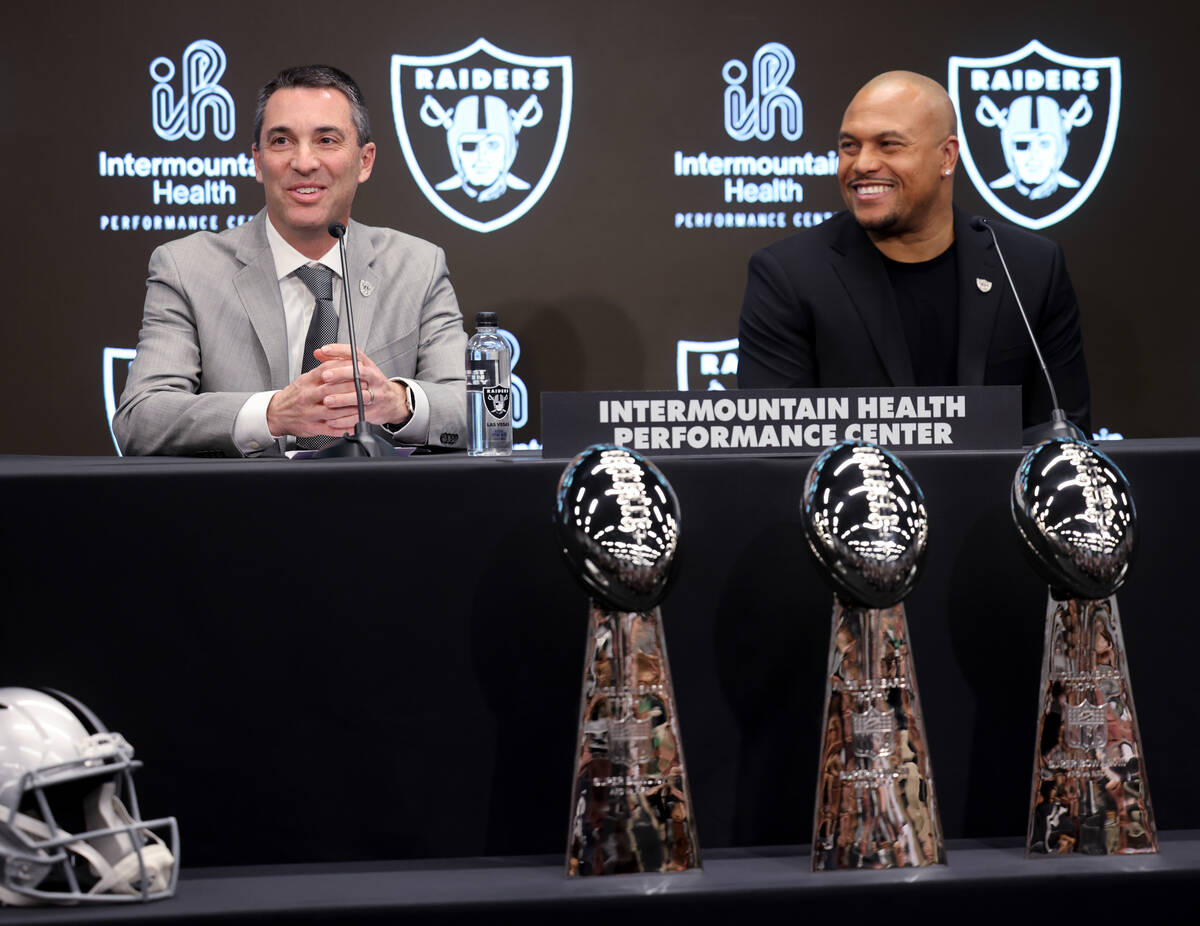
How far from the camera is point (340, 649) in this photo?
4.21 feet

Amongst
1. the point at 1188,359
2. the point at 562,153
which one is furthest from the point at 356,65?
the point at 1188,359

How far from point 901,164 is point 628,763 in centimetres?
192

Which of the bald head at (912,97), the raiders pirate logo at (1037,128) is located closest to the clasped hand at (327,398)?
the bald head at (912,97)

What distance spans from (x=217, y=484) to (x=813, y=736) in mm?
633

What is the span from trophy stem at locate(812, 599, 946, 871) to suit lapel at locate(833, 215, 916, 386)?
1336mm

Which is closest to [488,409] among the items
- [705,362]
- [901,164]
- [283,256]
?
[283,256]

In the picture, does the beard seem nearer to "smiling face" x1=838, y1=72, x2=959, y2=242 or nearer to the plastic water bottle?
"smiling face" x1=838, y1=72, x2=959, y2=242

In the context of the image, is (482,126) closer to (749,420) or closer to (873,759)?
(749,420)

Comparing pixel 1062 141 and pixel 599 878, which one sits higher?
pixel 1062 141

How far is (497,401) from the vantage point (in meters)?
1.77

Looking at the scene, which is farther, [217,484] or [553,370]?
[553,370]

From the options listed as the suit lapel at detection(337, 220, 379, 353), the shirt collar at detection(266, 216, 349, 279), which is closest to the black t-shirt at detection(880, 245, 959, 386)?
the suit lapel at detection(337, 220, 379, 353)

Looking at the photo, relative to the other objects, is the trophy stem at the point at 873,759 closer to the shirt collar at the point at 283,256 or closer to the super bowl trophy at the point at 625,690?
the super bowl trophy at the point at 625,690

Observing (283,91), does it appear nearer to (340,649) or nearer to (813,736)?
(340,649)
